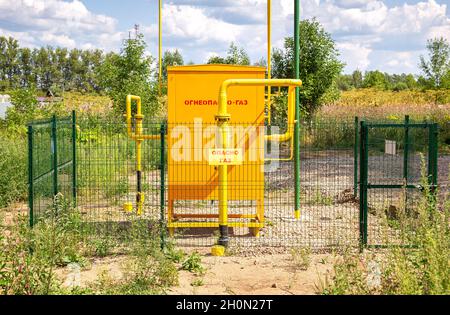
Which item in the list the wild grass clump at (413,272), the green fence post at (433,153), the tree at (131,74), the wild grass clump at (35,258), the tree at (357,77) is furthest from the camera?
the tree at (357,77)

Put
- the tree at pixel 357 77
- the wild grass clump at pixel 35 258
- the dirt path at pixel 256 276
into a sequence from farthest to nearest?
the tree at pixel 357 77, the dirt path at pixel 256 276, the wild grass clump at pixel 35 258

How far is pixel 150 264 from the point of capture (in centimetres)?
777

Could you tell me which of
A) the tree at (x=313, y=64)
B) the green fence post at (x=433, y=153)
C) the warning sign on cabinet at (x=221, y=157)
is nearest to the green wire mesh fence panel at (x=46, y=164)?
the warning sign on cabinet at (x=221, y=157)

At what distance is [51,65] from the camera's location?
297 feet

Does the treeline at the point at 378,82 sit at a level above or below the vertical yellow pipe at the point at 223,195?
above

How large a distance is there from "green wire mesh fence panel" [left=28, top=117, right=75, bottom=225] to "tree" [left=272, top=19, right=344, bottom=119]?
15015 mm

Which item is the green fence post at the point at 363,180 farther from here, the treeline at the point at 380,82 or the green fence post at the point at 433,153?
the treeline at the point at 380,82

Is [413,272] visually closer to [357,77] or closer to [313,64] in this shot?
[313,64]

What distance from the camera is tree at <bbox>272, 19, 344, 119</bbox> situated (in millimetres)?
25203

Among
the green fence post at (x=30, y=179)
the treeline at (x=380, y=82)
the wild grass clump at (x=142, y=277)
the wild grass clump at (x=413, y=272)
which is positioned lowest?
the wild grass clump at (x=142, y=277)

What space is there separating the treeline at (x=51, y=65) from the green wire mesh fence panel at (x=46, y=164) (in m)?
73.3

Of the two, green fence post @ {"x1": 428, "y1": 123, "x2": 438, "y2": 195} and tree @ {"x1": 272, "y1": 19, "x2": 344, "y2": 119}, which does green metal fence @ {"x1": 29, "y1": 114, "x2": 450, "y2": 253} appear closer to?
green fence post @ {"x1": 428, "y1": 123, "x2": 438, "y2": 195}

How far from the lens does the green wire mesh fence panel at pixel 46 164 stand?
9031 mm
